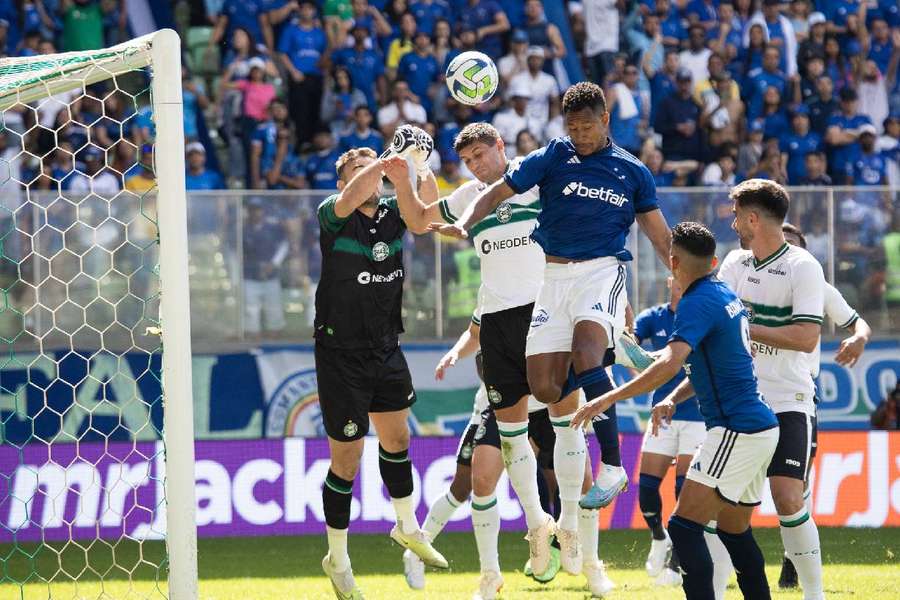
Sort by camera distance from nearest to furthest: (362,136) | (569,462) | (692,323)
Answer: (692,323), (569,462), (362,136)

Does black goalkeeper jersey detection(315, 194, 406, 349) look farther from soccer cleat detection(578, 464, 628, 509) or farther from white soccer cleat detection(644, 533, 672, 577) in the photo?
white soccer cleat detection(644, 533, 672, 577)

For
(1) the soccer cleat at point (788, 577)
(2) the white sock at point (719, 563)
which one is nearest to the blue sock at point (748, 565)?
(2) the white sock at point (719, 563)

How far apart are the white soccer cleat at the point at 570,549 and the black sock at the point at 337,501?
1.33 meters

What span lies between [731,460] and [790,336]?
0.99 meters

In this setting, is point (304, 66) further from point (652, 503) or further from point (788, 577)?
point (788, 577)

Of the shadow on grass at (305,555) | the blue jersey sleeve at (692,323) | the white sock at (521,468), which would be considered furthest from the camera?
the shadow on grass at (305,555)

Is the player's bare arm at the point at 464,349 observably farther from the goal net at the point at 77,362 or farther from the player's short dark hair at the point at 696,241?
the player's short dark hair at the point at 696,241

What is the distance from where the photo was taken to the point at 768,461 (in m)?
6.60

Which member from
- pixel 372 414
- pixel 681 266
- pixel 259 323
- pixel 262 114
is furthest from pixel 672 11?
pixel 681 266

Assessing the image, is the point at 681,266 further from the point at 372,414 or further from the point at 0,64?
the point at 0,64

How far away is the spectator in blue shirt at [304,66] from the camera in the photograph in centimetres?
1709

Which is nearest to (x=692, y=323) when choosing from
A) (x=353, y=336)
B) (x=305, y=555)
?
(x=353, y=336)

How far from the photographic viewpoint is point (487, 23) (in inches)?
723

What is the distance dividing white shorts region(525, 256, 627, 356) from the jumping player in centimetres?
102
